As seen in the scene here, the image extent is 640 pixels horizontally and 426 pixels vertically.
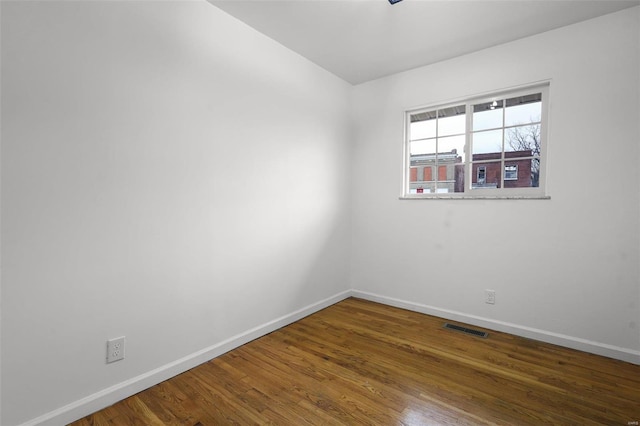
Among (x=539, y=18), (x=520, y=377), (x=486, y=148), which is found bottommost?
(x=520, y=377)

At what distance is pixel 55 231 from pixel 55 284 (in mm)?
276

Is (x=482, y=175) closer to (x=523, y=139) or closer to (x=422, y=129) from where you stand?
(x=523, y=139)

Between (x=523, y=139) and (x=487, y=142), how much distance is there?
290 mm

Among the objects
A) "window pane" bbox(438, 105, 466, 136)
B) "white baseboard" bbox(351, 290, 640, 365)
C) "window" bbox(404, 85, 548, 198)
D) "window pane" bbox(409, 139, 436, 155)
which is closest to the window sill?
"window" bbox(404, 85, 548, 198)

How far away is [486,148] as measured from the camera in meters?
2.93

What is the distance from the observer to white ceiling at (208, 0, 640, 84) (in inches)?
87.3

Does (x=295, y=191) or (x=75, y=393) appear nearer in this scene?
(x=75, y=393)

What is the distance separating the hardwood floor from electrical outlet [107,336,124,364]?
259 millimetres

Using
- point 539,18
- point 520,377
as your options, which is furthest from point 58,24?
point 520,377

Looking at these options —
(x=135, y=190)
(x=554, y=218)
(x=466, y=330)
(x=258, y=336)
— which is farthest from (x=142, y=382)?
(x=554, y=218)

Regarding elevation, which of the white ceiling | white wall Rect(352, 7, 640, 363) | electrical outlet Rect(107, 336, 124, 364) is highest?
the white ceiling

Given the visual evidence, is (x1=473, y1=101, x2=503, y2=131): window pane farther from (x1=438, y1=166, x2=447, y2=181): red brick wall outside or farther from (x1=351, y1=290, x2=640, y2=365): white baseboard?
(x1=351, y1=290, x2=640, y2=365): white baseboard

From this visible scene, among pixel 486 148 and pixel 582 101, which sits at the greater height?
pixel 582 101

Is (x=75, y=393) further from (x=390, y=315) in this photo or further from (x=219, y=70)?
(x=390, y=315)
